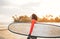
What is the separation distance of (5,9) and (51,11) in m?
1.03

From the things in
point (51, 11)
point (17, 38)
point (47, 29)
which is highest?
point (51, 11)

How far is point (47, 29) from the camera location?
345 centimetres

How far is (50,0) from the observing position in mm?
4109

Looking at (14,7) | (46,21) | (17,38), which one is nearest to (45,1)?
(46,21)

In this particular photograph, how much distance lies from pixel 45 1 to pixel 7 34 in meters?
1.13

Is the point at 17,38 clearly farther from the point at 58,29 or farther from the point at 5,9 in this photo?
the point at 58,29

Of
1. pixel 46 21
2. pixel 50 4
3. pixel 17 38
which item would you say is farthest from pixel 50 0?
pixel 17 38

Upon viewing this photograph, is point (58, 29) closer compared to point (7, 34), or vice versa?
point (58, 29)

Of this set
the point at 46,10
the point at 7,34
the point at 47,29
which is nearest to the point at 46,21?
the point at 46,10

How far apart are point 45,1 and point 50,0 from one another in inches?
4.5

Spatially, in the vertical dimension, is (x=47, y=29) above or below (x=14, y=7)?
below

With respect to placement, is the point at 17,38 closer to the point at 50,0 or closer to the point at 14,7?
the point at 14,7

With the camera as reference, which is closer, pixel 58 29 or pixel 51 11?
pixel 58 29

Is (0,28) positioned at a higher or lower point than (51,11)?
lower
